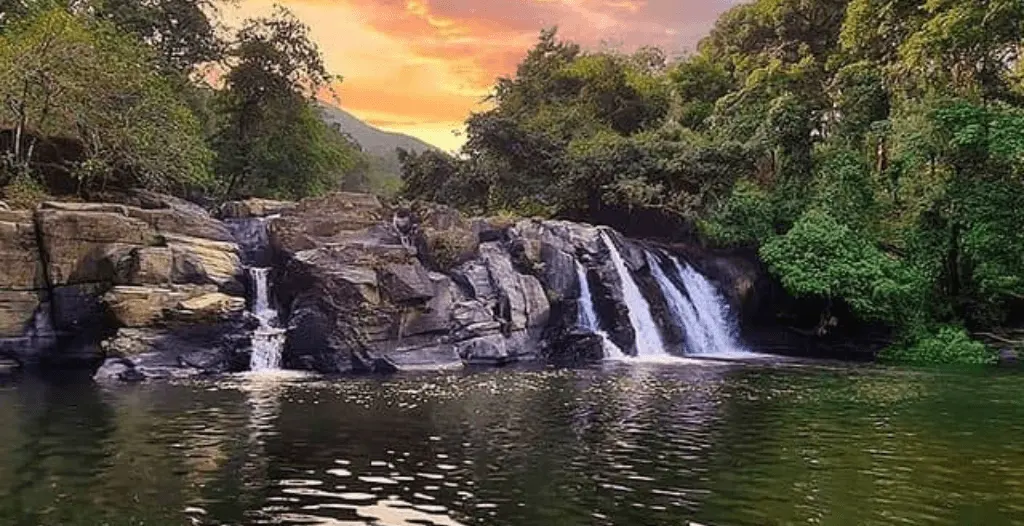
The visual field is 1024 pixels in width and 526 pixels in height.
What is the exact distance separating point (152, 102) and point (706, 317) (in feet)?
67.3

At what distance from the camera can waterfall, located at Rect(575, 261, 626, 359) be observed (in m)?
28.8

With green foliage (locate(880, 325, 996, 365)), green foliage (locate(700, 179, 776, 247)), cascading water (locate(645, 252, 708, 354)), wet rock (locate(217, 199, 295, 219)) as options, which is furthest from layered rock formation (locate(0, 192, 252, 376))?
green foliage (locate(880, 325, 996, 365))

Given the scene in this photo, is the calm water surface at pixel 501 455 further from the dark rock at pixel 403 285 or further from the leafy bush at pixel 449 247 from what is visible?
→ the leafy bush at pixel 449 247

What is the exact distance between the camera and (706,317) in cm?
3259

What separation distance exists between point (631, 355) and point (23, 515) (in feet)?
72.8

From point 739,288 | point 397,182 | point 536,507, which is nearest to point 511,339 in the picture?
point 739,288

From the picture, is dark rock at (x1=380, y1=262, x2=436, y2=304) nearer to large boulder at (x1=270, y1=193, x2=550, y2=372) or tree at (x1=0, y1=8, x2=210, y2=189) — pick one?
large boulder at (x1=270, y1=193, x2=550, y2=372)

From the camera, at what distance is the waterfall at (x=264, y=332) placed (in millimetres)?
23250

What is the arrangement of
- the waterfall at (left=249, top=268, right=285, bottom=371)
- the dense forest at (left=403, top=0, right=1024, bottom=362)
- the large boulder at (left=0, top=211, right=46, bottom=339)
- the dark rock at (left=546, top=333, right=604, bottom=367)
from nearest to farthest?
the large boulder at (left=0, top=211, right=46, bottom=339)
the waterfall at (left=249, top=268, right=285, bottom=371)
the dark rock at (left=546, top=333, right=604, bottom=367)
the dense forest at (left=403, top=0, right=1024, bottom=362)

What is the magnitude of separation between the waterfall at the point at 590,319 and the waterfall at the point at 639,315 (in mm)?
978

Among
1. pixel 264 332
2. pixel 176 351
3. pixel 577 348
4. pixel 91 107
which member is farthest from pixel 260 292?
pixel 577 348

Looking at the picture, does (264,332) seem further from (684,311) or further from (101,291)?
(684,311)

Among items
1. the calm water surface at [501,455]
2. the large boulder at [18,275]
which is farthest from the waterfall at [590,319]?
the large boulder at [18,275]

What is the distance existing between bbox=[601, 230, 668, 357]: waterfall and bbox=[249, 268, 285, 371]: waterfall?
11744 mm
